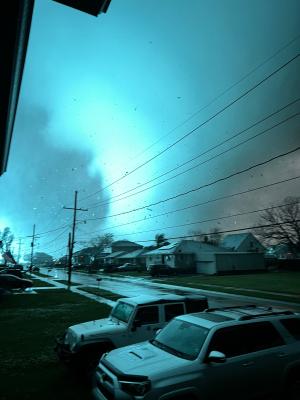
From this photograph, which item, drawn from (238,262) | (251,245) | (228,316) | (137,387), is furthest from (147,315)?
(251,245)

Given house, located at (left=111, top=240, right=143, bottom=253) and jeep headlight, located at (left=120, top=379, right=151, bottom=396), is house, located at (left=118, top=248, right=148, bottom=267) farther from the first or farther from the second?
jeep headlight, located at (left=120, top=379, right=151, bottom=396)

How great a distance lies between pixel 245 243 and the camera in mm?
74312

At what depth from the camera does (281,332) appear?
6.39 m

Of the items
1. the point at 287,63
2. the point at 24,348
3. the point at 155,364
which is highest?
the point at 287,63

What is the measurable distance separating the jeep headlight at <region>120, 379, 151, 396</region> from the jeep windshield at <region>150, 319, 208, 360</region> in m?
0.96

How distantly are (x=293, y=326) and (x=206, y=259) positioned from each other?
52758mm

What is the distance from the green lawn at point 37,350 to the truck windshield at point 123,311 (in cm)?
184

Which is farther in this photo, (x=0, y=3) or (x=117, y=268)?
(x=117, y=268)

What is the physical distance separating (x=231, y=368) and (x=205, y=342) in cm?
57

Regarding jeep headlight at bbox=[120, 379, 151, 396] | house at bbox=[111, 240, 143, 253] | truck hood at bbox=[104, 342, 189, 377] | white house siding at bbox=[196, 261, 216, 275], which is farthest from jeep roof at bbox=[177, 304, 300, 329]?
house at bbox=[111, 240, 143, 253]

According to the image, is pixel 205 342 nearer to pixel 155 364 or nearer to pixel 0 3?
pixel 155 364

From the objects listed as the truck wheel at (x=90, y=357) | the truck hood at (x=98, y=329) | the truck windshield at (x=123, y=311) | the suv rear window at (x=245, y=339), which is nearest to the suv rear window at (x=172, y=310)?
the truck windshield at (x=123, y=311)

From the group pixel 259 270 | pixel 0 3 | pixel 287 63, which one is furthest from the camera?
pixel 259 270

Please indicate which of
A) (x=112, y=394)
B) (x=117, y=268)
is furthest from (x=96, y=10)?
(x=117, y=268)
